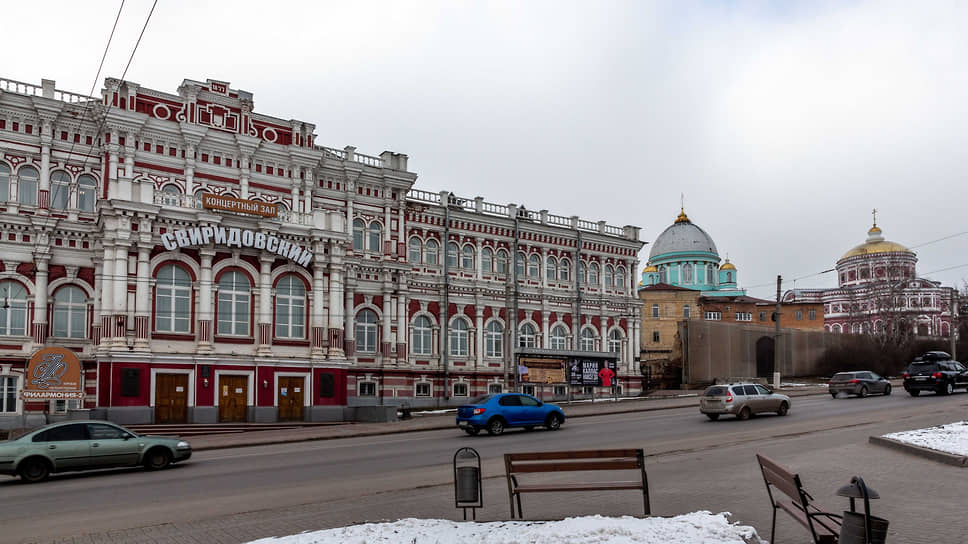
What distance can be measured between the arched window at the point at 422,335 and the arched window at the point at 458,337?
1.60 meters

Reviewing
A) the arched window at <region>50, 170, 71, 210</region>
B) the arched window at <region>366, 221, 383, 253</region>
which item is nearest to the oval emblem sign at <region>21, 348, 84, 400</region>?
the arched window at <region>50, 170, 71, 210</region>

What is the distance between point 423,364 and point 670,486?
3431 cm

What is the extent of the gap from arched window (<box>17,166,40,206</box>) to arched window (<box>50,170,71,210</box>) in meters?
0.69

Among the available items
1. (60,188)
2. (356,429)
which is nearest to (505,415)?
(356,429)

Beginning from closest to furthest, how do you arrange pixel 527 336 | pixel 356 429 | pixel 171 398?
pixel 356 429
pixel 171 398
pixel 527 336

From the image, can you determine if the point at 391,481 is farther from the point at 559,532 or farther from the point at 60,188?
the point at 60,188

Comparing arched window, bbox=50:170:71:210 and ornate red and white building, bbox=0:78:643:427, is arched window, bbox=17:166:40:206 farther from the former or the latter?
arched window, bbox=50:170:71:210

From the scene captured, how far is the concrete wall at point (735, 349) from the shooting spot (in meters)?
63.4

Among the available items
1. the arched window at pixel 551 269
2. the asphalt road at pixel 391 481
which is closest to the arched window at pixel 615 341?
the arched window at pixel 551 269

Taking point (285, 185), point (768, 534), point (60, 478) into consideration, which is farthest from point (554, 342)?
point (768, 534)

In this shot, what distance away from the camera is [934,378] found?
3816cm

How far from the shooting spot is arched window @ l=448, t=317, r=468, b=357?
49250mm

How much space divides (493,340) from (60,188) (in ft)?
88.1

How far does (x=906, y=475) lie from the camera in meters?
14.2
